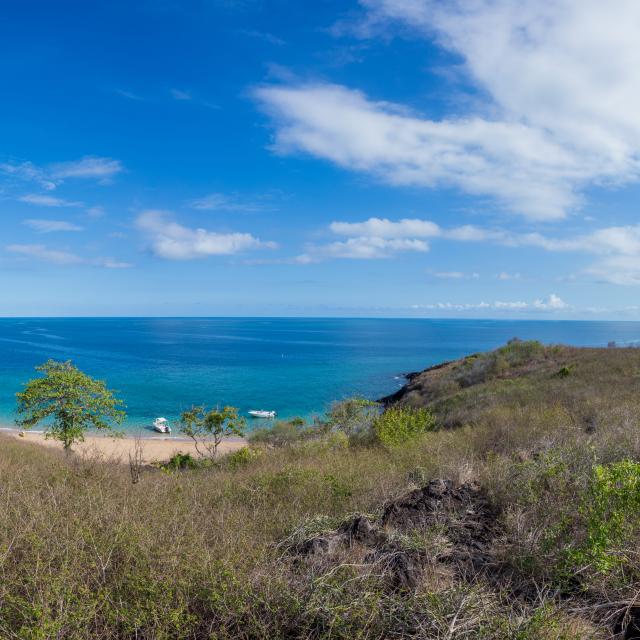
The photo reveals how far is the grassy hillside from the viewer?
4.25m

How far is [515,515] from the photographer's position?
6.42 metres

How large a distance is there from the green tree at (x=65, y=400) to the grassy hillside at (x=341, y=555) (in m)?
10.9

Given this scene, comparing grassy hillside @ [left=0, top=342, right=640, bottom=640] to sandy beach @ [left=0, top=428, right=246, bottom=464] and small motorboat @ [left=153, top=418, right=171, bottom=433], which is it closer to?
sandy beach @ [left=0, top=428, right=246, bottom=464]

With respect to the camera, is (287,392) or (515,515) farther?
(287,392)

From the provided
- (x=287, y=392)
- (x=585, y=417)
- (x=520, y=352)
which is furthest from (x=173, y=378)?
(x=585, y=417)

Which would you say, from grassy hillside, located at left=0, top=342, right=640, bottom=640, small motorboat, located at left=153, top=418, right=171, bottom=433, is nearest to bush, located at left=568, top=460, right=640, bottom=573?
grassy hillside, located at left=0, top=342, right=640, bottom=640

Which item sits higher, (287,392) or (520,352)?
(520,352)

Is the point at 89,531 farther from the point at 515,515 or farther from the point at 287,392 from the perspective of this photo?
the point at 287,392

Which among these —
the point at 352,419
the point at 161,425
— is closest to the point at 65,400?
the point at 352,419

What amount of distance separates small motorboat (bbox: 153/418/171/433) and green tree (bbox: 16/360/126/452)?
24332 millimetres

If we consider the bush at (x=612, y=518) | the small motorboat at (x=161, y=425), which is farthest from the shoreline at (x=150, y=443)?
the bush at (x=612, y=518)

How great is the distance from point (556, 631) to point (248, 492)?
248 inches

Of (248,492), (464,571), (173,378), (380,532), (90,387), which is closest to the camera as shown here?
(464,571)

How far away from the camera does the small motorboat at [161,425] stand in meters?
44.0
